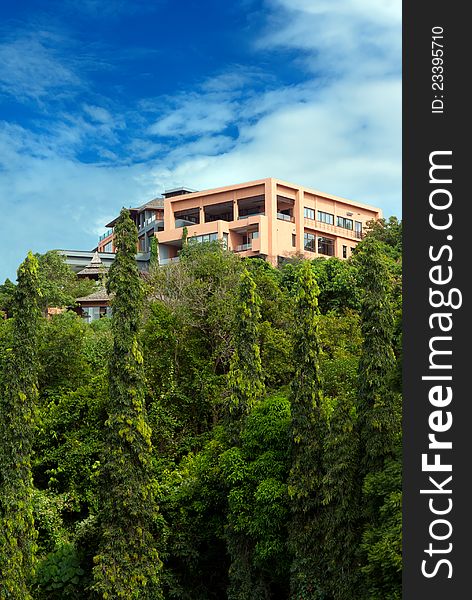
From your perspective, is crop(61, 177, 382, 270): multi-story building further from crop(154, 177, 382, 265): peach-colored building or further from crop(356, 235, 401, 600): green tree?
crop(356, 235, 401, 600): green tree

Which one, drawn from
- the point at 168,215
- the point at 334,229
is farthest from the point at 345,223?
the point at 168,215

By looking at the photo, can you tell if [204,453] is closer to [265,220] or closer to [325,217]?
[265,220]

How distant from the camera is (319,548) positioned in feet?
55.6

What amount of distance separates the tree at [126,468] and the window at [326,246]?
100.0ft

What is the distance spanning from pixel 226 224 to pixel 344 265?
1339cm

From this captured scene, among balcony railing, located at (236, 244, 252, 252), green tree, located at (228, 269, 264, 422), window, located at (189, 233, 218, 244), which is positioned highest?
window, located at (189, 233, 218, 244)

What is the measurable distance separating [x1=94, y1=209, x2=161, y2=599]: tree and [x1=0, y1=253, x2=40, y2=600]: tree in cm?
159

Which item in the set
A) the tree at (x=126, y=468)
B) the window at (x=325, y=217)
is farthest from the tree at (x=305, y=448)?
the window at (x=325, y=217)

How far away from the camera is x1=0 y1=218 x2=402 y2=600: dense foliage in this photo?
16141 mm

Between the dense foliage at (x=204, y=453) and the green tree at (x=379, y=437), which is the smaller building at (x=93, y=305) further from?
the green tree at (x=379, y=437)

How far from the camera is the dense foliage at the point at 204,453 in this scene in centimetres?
1614

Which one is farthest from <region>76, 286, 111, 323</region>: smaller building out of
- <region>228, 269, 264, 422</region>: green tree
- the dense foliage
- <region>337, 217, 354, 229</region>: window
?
<region>228, 269, 264, 422</region>: green tree

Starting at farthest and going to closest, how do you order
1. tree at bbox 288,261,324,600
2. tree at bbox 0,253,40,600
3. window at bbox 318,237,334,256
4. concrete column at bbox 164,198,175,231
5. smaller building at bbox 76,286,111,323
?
concrete column at bbox 164,198,175,231 < window at bbox 318,237,334,256 < smaller building at bbox 76,286,111,323 < tree at bbox 0,253,40,600 < tree at bbox 288,261,324,600

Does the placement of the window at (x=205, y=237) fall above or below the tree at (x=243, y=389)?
above
